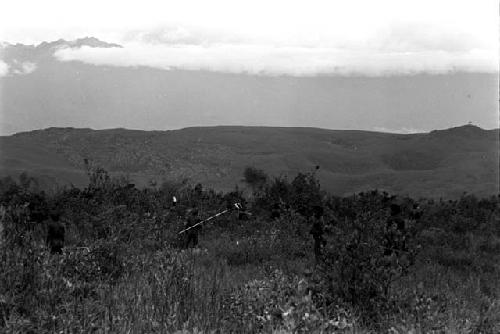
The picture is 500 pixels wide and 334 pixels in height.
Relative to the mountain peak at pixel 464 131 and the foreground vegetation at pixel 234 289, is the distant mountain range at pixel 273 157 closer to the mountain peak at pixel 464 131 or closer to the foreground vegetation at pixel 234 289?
the mountain peak at pixel 464 131

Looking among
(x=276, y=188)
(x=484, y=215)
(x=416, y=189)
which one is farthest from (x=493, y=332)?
(x=416, y=189)

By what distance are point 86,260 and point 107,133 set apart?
8742 cm

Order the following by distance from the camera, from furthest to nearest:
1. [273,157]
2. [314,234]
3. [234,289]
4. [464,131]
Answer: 1. [464,131]
2. [273,157]
3. [314,234]
4. [234,289]

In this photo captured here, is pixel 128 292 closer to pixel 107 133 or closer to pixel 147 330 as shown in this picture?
pixel 147 330

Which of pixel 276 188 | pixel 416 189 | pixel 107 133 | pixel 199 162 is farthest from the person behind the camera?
pixel 107 133

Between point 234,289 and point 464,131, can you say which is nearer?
point 234,289

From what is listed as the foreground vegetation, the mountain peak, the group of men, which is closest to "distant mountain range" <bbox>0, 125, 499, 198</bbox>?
the mountain peak

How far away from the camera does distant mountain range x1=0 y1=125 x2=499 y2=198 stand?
194 ft

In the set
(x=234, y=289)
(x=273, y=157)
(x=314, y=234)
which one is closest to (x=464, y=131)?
(x=273, y=157)

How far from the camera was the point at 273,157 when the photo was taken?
256ft

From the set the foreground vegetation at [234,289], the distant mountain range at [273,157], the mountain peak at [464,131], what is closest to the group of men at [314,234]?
the foreground vegetation at [234,289]

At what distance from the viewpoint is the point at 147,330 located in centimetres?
474

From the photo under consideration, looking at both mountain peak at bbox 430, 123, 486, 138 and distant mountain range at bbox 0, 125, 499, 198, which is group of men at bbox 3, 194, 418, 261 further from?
mountain peak at bbox 430, 123, 486, 138

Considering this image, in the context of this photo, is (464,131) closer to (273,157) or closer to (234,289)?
(273,157)
